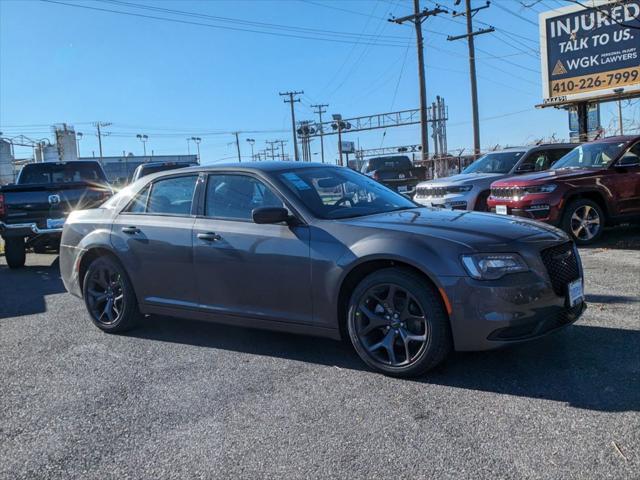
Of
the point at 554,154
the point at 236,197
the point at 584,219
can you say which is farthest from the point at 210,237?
the point at 554,154

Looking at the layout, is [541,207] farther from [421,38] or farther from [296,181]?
[421,38]

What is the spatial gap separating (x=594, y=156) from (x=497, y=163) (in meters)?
Answer: 2.72

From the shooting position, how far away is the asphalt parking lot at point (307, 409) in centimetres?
302

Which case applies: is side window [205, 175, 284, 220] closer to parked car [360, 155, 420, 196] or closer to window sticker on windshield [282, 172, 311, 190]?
window sticker on windshield [282, 172, 311, 190]

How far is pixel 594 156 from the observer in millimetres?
10031

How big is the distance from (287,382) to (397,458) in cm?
131

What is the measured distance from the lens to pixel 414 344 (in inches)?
160

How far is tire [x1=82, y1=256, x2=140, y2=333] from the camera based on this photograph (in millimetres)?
5530

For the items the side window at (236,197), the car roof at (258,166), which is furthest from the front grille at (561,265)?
the car roof at (258,166)

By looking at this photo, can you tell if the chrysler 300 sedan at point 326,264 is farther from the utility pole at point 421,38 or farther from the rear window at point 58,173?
the utility pole at point 421,38

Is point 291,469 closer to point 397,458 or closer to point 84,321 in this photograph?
point 397,458

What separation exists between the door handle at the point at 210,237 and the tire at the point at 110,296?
3.46ft

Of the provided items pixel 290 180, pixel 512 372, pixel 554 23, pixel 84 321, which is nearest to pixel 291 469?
pixel 512 372

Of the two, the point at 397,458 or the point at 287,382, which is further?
the point at 287,382
